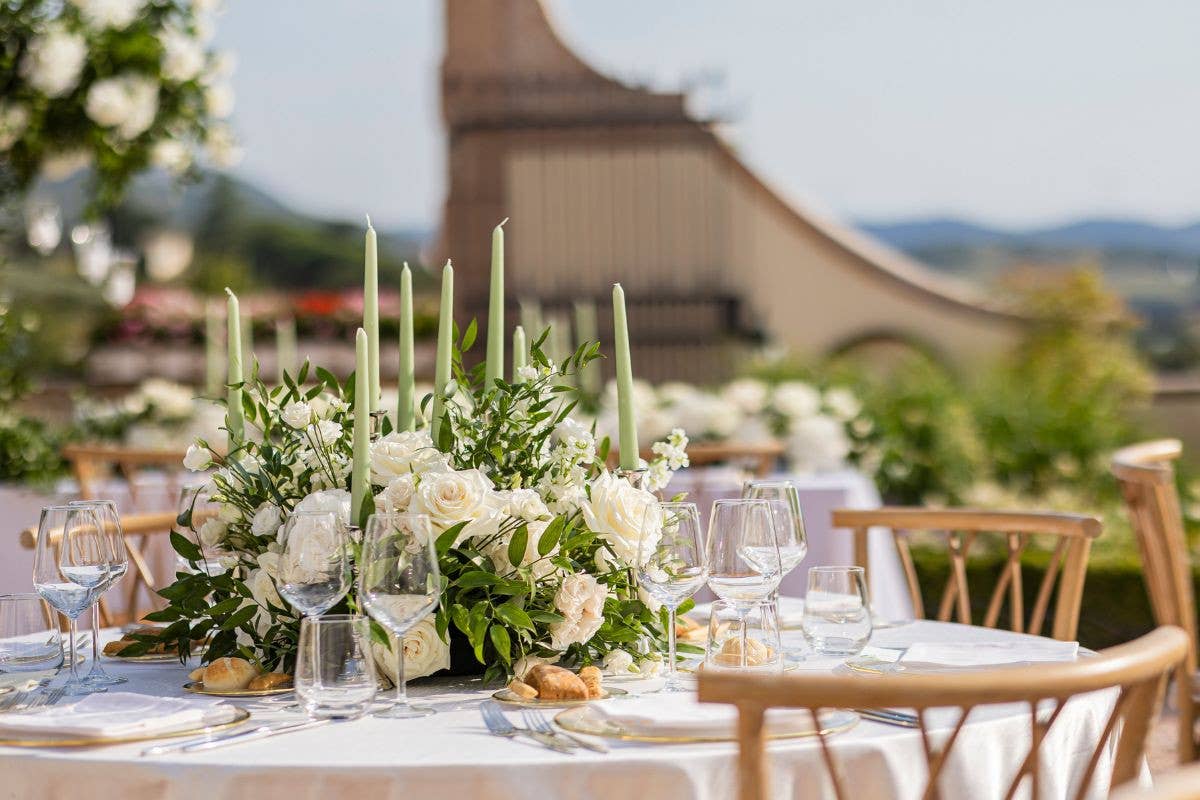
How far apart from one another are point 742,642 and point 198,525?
77 centimetres

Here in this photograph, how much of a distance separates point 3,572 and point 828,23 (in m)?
24.7

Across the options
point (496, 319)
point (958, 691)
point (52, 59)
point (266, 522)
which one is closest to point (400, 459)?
point (266, 522)

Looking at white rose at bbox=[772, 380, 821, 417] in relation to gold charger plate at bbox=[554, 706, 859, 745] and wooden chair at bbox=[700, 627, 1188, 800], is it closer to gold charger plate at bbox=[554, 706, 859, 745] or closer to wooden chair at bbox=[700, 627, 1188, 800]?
gold charger plate at bbox=[554, 706, 859, 745]

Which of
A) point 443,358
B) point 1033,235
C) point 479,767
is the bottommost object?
point 479,767

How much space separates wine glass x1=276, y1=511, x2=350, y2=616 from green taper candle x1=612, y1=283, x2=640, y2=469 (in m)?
0.42

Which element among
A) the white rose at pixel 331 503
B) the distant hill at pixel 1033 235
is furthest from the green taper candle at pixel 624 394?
the distant hill at pixel 1033 235

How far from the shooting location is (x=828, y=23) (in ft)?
88.4

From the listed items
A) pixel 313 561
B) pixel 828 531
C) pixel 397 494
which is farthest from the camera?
pixel 828 531

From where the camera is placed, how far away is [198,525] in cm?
190

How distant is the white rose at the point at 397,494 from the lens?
5.56ft

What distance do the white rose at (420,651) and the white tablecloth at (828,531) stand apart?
2.35 meters

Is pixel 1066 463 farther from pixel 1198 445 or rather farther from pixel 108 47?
pixel 108 47

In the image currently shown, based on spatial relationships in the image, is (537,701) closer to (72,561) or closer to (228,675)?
(228,675)

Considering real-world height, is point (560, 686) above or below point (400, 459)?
below
